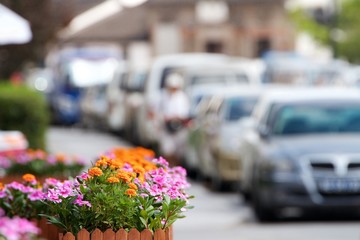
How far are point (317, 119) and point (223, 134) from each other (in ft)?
13.5

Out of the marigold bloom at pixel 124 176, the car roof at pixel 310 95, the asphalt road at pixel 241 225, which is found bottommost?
the marigold bloom at pixel 124 176

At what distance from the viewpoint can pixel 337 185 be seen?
1758 cm

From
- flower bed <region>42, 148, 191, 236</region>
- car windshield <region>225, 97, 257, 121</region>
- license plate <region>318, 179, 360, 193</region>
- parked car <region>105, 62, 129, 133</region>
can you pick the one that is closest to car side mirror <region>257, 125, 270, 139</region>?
license plate <region>318, 179, 360, 193</region>

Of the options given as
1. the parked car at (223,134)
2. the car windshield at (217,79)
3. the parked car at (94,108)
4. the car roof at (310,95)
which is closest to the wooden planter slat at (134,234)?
the car roof at (310,95)

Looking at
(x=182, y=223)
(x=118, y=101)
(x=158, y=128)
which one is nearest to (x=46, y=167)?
(x=182, y=223)

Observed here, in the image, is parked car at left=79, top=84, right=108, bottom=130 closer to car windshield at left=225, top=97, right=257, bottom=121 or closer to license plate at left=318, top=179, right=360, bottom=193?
car windshield at left=225, top=97, right=257, bottom=121

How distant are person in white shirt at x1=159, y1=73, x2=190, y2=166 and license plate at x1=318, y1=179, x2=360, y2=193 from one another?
10549 mm

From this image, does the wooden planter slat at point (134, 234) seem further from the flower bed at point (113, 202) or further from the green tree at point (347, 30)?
the green tree at point (347, 30)

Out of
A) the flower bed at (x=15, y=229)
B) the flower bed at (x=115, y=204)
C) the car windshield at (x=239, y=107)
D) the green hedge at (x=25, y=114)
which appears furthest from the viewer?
the green hedge at (x=25, y=114)

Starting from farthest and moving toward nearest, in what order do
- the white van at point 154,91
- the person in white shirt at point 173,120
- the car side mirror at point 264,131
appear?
the white van at point 154,91 → the person in white shirt at point 173,120 → the car side mirror at point 264,131

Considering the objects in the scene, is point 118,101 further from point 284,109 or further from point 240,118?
point 284,109

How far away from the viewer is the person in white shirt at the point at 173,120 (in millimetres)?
28438

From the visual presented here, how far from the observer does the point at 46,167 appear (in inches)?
590

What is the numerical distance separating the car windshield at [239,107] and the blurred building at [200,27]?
6047cm
